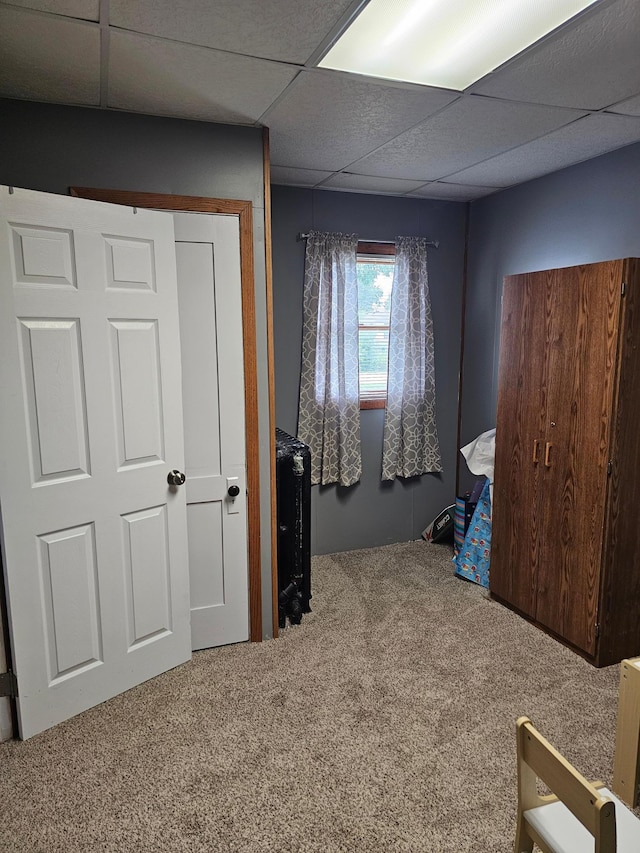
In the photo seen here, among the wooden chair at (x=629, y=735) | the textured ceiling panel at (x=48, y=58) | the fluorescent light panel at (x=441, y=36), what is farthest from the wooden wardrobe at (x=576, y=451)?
the textured ceiling panel at (x=48, y=58)

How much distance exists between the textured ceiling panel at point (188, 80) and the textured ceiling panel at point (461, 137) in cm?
77

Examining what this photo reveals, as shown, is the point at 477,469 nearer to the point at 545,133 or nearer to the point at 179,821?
the point at 545,133

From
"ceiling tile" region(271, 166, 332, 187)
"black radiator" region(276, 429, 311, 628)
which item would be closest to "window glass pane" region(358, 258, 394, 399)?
"ceiling tile" region(271, 166, 332, 187)

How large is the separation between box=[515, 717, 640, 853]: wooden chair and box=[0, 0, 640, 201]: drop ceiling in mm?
1915

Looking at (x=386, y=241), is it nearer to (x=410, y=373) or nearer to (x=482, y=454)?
(x=410, y=373)

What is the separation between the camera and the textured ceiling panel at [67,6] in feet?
5.25

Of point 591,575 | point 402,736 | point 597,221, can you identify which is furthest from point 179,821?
point 597,221

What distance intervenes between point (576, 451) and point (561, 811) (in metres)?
1.73

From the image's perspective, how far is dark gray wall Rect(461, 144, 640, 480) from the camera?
9.87 ft

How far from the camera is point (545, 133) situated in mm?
2707

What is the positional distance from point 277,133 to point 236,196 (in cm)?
37

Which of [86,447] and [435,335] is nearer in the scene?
[86,447]

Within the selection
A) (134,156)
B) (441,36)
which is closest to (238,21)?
(441,36)

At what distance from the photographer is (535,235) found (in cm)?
362
